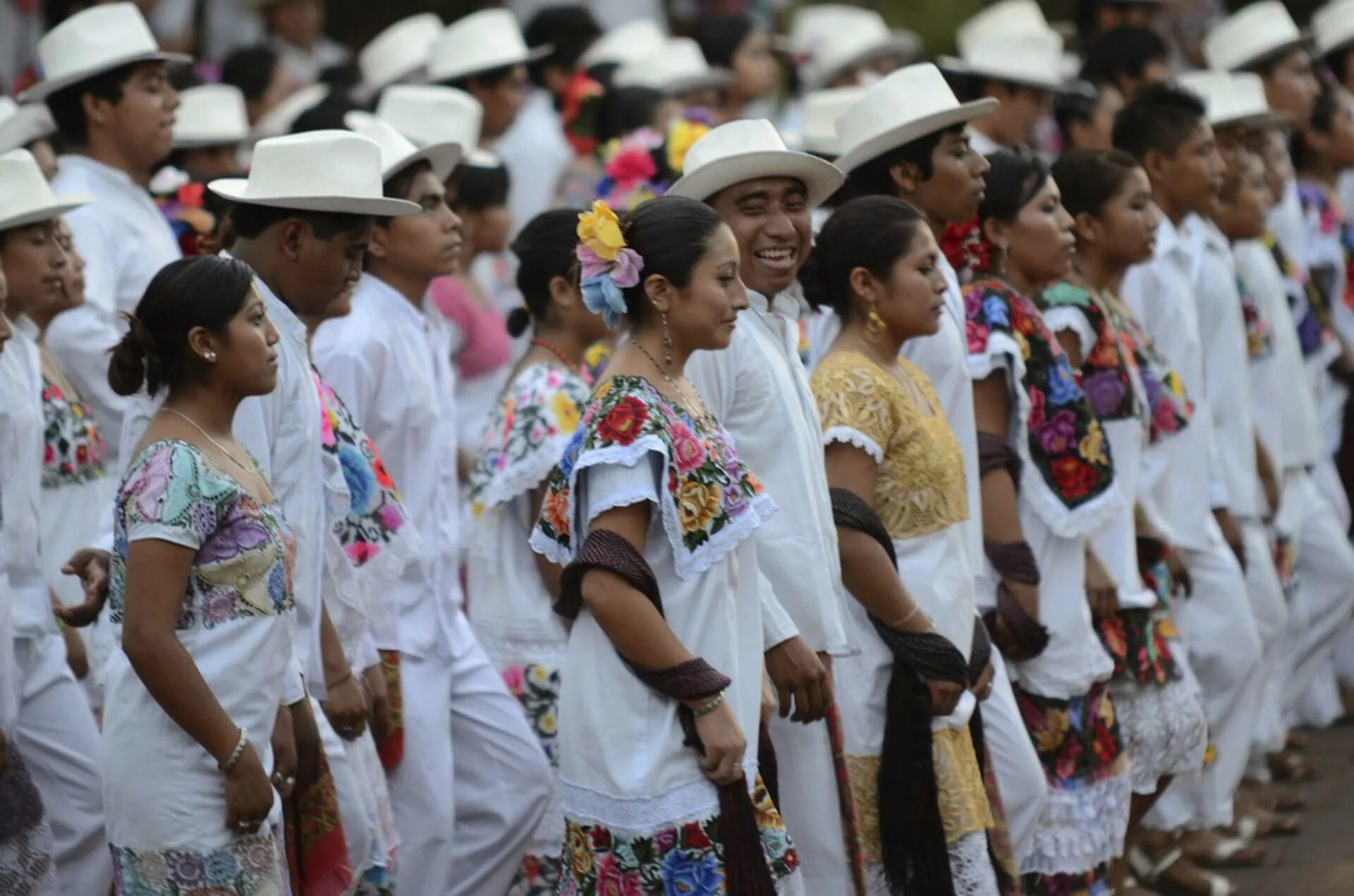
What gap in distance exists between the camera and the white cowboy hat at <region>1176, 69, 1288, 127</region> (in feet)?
28.8

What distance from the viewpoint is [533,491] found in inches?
237

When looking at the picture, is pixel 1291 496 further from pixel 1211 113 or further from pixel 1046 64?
pixel 1046 64

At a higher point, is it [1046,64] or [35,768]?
[1046,64]

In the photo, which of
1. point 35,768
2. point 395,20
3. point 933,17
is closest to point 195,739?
point 35,768

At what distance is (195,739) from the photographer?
4.30 metres

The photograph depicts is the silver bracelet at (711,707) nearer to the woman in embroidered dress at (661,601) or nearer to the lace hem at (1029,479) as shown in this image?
the woman in embroidered dress at (661,601)

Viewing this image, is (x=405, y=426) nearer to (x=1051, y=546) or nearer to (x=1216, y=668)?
(x=1051, y=546)

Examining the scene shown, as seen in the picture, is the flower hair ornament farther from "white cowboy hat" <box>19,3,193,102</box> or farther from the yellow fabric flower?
"white cowboy hat" <box>19,3,193,102</box>

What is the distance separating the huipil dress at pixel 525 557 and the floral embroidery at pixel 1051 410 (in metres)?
1.21

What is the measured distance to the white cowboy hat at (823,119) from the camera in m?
7.55

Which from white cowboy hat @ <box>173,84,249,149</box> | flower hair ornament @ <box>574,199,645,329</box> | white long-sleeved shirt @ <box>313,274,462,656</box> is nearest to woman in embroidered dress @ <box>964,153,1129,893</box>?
white long-sleeved shirt @ <box>313,274,462,656</box>

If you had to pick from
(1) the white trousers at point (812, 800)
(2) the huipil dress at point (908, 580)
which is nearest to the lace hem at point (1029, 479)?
(2) the huipil dress at point (908, 580)

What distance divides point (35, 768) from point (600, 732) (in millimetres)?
1756

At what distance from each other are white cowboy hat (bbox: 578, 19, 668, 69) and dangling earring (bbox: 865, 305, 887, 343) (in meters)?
5.51
